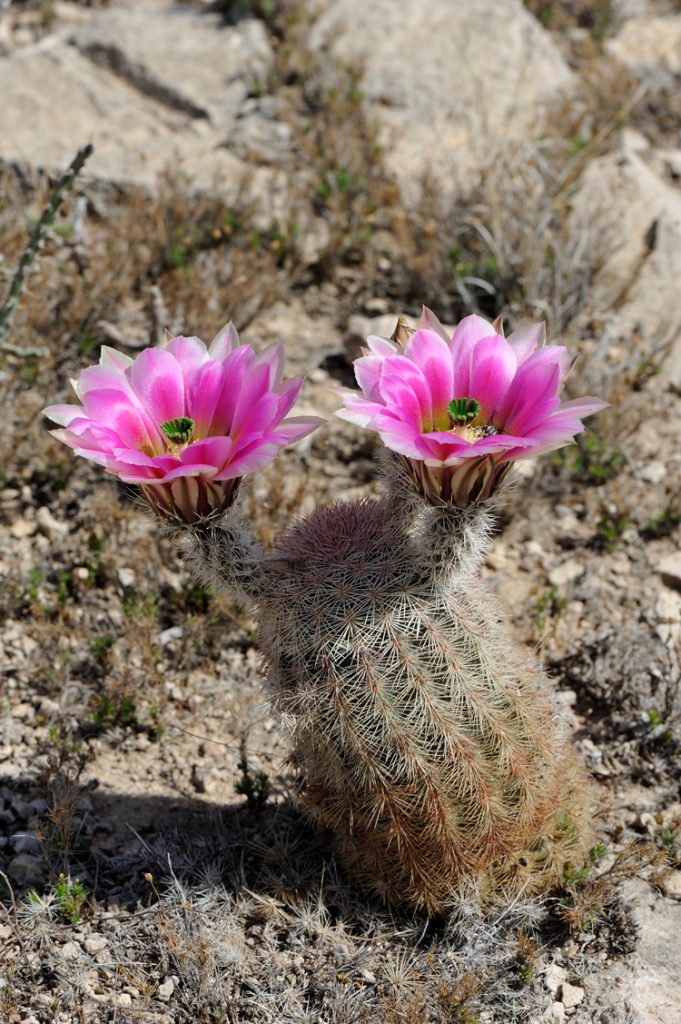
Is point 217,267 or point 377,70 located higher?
→ point 377,70

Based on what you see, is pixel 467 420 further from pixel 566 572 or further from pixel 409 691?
pixel 566 572

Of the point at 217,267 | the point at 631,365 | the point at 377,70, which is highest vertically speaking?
the point at 377,70

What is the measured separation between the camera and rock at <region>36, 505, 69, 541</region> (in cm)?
437

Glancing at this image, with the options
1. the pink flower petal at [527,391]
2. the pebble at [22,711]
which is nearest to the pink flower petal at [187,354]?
the pink flower petal at [527,391]

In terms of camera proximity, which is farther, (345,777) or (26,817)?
(26,817)

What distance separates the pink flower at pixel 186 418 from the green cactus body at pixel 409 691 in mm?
371

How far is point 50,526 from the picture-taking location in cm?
437

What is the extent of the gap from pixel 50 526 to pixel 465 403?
2460 millimetres

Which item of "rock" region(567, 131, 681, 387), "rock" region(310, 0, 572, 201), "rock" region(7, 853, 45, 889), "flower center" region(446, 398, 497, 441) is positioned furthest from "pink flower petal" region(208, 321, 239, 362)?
"rock" region(310, 0, 572, 201)

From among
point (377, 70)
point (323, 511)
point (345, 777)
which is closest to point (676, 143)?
point (377, 70)

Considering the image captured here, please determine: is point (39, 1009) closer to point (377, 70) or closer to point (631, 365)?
point (631, 365)

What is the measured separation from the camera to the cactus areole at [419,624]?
2.48 metres

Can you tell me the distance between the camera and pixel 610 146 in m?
6.26

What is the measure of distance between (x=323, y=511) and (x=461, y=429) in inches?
22.4
